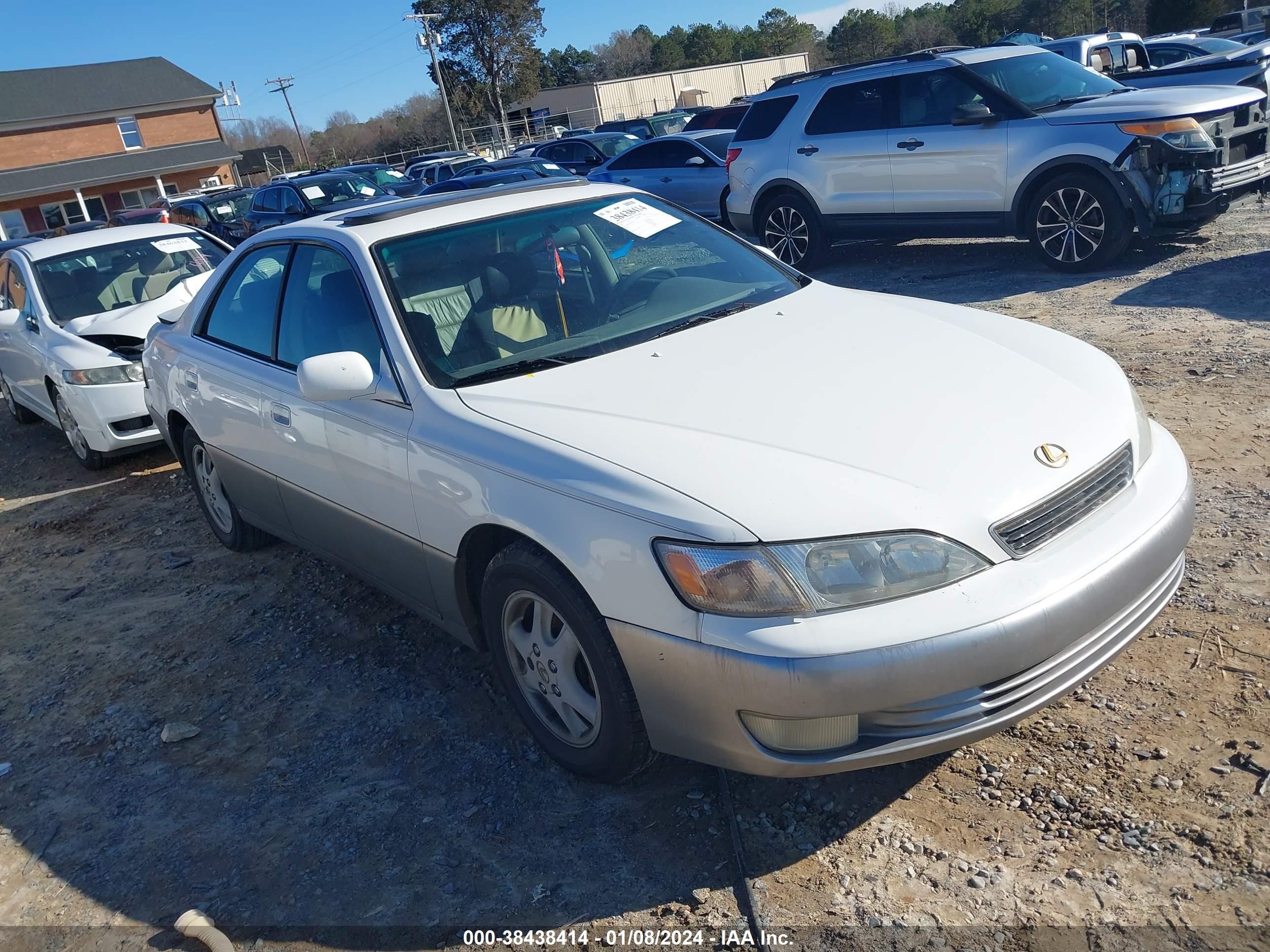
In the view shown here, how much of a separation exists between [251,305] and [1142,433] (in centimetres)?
364

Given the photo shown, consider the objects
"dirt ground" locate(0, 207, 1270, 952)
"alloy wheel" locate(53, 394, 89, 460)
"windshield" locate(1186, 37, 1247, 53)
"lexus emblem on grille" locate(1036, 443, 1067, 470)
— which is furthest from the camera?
"windshield" locate(1186, 37, 1247, 53)

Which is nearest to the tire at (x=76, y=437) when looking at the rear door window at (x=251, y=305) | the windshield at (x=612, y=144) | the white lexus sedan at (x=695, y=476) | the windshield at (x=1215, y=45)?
the rear door window at (x=251, y=305)

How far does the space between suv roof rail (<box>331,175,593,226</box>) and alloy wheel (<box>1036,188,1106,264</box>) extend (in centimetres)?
564

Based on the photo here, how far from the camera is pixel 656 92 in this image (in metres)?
65.3

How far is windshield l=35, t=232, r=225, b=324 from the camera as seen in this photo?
8.12 metres

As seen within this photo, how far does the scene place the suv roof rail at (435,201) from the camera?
13.5 ft

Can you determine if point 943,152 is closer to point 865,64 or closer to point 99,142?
point 865,64

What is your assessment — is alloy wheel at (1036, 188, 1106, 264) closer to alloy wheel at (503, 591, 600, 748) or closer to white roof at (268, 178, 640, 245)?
white roof at (268, 178, 640, 245)

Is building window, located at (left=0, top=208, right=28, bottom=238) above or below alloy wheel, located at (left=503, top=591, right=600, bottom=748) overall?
above

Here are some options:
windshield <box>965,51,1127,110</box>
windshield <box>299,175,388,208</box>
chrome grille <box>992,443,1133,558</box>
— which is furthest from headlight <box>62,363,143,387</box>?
windshield <box>299,175,388,208</box>

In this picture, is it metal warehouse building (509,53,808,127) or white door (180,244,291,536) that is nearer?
white door (180,244,291,536)

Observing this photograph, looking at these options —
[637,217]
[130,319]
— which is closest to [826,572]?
[637,217]

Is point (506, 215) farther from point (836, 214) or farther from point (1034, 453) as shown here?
point (836, 214)

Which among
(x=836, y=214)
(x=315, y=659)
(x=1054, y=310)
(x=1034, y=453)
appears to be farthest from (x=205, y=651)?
(x=836, y=214)
